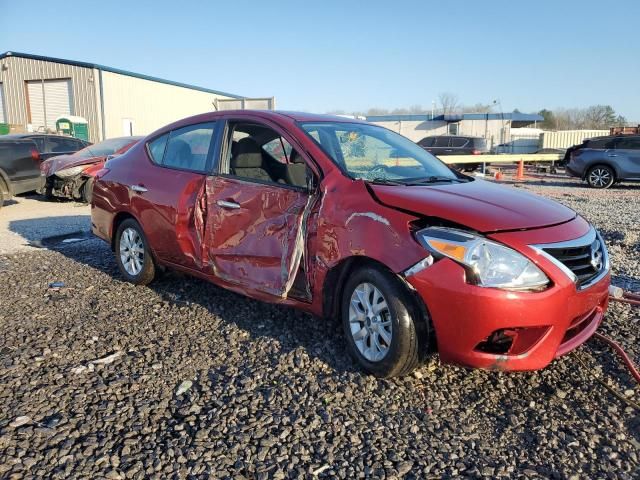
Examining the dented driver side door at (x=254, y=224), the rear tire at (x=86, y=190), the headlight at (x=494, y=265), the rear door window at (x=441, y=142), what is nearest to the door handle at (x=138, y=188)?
the dented driver side door at (x=254, y=224)

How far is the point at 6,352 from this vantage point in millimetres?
3727

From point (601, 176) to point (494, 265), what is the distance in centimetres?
1560

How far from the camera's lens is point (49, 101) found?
29.5 m

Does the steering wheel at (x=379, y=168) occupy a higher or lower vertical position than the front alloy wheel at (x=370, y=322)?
higher

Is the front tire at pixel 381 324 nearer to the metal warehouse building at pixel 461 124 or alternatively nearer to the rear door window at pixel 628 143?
the rear door window at pixel 628 143

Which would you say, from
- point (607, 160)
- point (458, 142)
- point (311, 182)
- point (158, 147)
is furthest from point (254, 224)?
point (458, 142)

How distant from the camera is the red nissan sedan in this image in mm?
2859

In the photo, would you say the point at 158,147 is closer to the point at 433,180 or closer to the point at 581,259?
the point at 433,180

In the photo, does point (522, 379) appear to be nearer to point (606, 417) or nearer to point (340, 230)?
point (606, 417)

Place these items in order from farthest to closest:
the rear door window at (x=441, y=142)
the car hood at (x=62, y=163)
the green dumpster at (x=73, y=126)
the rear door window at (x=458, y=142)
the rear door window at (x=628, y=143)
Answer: the green dumpster at (x=73, y=126) → the rear door window at (x=441, y=142) → the rear door window at (x=458, y=142) → the rear door window at (x=628, y=143) → the car hood at (x=62, y=163)

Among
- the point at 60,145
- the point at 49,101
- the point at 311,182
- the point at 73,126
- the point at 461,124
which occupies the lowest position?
the point at 311,182

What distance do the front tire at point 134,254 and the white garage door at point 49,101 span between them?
1057 inches

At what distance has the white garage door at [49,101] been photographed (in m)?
28.7

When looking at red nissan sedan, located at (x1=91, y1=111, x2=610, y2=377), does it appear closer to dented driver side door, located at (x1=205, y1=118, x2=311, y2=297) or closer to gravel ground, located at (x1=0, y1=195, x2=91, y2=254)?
dented driver side door, located at (x1=205, y1=118, x2=311, y2=297)
